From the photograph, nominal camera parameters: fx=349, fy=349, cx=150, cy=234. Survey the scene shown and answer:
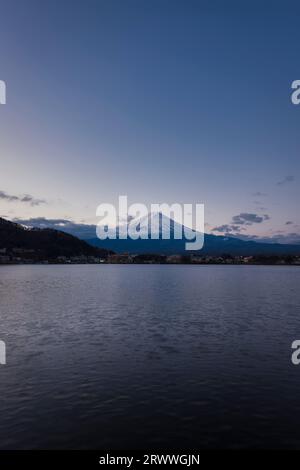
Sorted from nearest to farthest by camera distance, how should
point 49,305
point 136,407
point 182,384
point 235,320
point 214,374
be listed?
point 136,407, point 182,384, point 214,374, point 235,320, point 49,305

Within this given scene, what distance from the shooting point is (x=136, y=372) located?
30.0 metres

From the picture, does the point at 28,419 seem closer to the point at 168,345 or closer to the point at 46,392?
the point at 46,392

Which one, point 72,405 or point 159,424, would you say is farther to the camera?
point 72,405

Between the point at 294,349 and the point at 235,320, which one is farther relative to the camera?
the point at 235,320

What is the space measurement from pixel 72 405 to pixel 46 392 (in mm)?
3244

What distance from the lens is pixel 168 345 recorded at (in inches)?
1540

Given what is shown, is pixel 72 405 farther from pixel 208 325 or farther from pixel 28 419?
pixel 208 325

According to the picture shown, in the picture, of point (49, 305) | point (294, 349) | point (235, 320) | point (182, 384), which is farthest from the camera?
point (49, 305)

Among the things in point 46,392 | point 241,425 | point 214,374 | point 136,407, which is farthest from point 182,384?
point 46,392

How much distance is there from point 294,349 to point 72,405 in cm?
2517

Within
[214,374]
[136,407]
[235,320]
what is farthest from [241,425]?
[235,320]

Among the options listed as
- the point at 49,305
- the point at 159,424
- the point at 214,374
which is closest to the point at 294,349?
the point at 214,374
